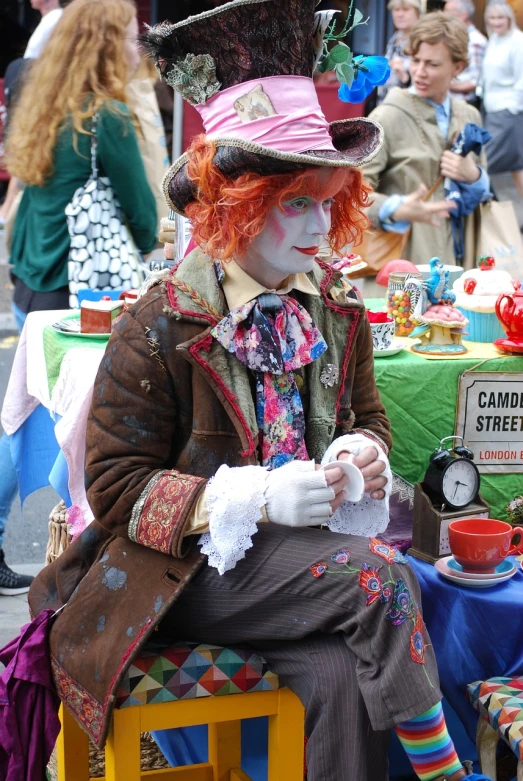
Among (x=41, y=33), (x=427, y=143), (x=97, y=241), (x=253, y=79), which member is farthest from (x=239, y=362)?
(x=41, y=33)

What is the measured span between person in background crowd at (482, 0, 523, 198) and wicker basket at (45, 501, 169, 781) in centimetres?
699

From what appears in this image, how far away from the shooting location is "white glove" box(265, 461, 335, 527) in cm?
207

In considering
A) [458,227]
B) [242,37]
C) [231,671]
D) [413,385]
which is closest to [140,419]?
[231,671]

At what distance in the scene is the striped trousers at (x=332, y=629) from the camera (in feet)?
6.70

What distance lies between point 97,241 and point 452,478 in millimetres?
1838

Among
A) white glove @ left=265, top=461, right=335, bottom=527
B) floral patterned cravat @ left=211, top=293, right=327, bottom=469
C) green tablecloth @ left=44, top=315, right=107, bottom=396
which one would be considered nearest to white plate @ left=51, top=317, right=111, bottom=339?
green tablecloth @ left=44, top=315, right=107, bottom=396

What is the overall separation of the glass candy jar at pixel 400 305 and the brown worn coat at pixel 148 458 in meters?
0.98

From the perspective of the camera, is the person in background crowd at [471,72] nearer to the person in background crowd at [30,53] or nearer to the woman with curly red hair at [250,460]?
the person in background crowd at [30,53]

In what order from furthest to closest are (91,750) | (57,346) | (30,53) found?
(30,53)
(57,346)
(91,750)

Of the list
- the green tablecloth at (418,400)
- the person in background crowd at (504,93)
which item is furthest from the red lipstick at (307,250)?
the person in background crowd at (504,93)

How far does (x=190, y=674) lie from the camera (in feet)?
7.25

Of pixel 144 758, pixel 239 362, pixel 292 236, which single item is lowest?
pixel 144 758

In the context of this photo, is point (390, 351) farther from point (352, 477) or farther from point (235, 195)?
point (235, 195)

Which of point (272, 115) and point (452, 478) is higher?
point (272, 115)
